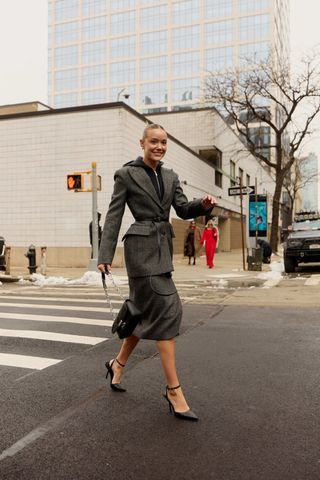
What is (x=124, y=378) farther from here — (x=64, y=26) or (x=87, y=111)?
(x=64, y=26)

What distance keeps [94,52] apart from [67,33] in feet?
20.4

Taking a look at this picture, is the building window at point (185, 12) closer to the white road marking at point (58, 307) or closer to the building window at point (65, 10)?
the building window at point (65, 10)

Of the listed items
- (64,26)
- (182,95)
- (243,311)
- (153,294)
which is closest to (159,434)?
(153,294)

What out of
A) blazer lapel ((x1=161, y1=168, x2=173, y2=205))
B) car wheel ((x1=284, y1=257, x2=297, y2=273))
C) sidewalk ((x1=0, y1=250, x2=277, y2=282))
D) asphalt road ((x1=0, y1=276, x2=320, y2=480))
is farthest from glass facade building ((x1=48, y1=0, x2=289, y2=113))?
blazer lapel ((x1=161, y1=168, x2=173, y2=205))

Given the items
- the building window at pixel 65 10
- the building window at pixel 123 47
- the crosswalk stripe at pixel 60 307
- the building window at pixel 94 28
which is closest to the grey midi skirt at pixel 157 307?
the crosswalk stripe at pixel 60 307

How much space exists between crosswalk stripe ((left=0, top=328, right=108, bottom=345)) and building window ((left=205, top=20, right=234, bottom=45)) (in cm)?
7838

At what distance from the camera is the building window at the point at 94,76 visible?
83.8m

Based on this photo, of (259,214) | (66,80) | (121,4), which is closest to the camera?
(259,214)

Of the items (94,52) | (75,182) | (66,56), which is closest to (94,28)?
(94,52)

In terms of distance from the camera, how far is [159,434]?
9.65 ft

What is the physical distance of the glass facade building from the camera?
7575 cm

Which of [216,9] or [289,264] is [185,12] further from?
[289,264]

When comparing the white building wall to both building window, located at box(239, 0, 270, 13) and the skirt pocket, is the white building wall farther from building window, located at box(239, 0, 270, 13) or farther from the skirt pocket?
building window, located at box(239, 0, 270, 13)

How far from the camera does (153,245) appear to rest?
3.38 m
